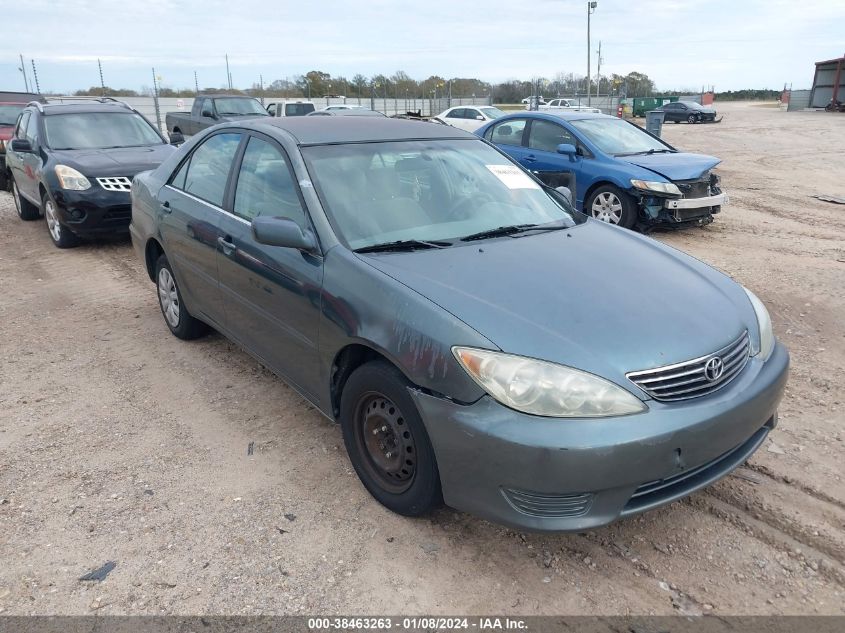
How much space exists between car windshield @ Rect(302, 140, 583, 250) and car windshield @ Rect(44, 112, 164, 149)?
643 centimetres

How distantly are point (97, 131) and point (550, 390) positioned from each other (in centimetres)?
849

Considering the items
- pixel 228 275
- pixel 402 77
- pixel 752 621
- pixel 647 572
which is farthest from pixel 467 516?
pixel 402 77

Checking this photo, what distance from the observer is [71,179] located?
754 cm

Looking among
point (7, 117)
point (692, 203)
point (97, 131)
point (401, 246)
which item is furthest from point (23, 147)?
point (692, 203)

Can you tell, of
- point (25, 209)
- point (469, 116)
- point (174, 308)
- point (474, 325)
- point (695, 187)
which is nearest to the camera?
point (474, 325)

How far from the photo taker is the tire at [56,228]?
7.97 meters

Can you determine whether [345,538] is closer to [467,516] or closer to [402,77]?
[467,516]

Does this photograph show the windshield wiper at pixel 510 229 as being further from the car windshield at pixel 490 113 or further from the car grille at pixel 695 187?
the car windshield at pixel 490 113

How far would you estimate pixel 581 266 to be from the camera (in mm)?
3010

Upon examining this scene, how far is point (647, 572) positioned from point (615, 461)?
0.65 metres

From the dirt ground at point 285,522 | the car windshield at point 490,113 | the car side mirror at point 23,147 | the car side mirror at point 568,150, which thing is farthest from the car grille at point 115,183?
the car windshield at point 490,113

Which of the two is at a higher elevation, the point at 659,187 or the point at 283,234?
the point at 283,234

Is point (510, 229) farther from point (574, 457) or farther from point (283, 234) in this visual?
point (574, 457)

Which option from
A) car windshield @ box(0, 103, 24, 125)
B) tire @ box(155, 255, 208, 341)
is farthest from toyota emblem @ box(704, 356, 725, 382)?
car windshield @ box(0, 103, 24, 125)
